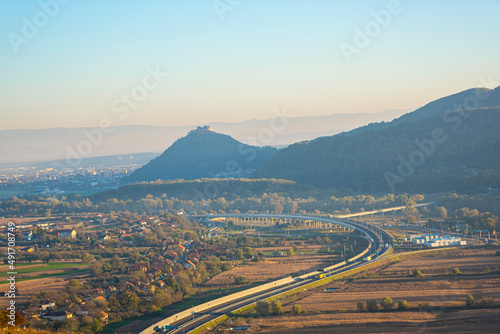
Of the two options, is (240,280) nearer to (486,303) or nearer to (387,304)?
(387,304)

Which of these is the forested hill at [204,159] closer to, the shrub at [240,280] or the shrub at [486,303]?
the shrub at [240,280]

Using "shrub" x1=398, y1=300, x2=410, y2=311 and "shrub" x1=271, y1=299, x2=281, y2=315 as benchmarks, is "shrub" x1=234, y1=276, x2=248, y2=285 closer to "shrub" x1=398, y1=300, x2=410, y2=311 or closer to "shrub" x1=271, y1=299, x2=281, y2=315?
"shrub" x1=271, y1=299, x2=281, y2=315

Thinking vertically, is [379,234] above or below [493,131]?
below

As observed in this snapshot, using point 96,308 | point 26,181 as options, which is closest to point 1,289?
point 96,308

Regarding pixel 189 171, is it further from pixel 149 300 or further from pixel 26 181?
pixel 149 300

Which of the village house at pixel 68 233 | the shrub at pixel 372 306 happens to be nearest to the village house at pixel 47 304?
the shrub at pixel 372 306

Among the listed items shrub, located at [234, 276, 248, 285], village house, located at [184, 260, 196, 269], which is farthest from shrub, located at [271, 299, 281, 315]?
village house, located at [184, 260, 196, 269]

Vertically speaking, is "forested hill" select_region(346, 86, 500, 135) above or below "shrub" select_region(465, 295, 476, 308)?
above

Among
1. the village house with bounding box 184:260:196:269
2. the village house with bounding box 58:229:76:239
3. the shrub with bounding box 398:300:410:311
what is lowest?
the shrub with bounding box 398:300:410:311
